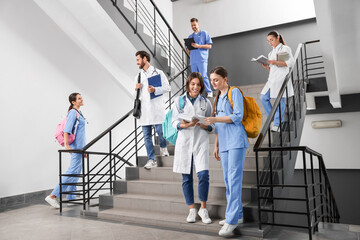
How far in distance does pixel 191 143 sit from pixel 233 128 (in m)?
0.48

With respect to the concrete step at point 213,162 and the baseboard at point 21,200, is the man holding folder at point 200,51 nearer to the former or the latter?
the concrete step at point 213,162

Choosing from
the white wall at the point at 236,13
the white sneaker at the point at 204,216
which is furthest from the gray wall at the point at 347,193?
the white sneaker at the point at 204,216

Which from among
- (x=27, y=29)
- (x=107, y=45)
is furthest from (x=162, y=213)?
(x=27, y=29)

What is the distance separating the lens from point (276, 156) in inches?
144

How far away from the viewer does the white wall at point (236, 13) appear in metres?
7.96

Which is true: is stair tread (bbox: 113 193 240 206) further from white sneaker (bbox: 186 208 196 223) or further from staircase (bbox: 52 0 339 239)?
white sneaker (bbox: 186 208 196 223)

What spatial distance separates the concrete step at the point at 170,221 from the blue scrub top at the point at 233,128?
2.49 feet

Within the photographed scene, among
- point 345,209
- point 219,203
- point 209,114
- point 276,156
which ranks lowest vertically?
point 345,209

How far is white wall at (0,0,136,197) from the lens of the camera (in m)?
4.66

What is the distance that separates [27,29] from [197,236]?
424 cm

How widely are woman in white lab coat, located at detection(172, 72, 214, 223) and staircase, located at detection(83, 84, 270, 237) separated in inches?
8.0

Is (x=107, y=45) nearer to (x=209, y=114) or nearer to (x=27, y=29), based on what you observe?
(x=27, y=29)

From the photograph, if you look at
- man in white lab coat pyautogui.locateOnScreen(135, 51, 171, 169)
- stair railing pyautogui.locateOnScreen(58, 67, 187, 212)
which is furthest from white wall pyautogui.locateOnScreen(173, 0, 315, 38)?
man in white lab coat pyautogui.locateOnScreen(135, 51, 171, 169)

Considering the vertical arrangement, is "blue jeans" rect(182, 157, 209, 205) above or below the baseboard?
above
